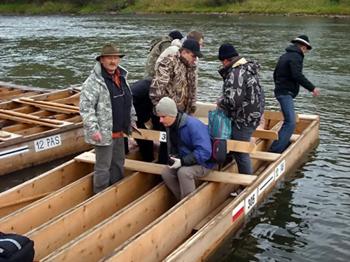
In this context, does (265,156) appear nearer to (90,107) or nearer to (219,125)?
(219,125)

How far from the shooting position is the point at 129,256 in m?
5.54

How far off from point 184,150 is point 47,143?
4.32m

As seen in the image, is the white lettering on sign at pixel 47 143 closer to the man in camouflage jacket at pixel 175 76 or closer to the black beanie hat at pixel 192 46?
the man in camouflage jacket at pixel 175 76

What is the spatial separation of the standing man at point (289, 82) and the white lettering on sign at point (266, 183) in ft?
3.93

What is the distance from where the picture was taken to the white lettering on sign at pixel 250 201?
7520 millimetres

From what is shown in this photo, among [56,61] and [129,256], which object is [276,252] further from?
[56,61]

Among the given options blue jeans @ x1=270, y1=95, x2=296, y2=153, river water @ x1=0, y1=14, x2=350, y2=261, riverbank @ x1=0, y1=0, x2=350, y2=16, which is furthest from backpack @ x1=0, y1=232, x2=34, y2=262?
riverbank @ x1=0, y1=0, x2=350, y2=16

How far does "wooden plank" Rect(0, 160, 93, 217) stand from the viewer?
7.05 metres

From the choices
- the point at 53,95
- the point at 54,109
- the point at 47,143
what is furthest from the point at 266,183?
the point at 53,95

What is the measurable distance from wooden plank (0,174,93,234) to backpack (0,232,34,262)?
1.55 meters

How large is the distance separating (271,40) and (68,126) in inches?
809

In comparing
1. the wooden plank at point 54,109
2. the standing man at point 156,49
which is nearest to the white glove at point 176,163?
the standing man at point 156,49

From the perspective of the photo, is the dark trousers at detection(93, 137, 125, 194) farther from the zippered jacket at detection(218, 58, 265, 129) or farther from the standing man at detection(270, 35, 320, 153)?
the standing man at detection(270, 35, 320, 153)

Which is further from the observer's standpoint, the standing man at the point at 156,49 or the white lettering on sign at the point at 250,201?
the standing man at the point at 156,49
